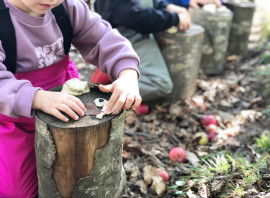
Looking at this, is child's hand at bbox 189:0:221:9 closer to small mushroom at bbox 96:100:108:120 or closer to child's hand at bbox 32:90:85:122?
small mushroom at bbox 96:100:108:120

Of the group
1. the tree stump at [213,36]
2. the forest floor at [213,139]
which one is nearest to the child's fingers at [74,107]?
the forest floor at [213,139]

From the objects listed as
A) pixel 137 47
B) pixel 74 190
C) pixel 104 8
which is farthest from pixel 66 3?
pixel 137 47

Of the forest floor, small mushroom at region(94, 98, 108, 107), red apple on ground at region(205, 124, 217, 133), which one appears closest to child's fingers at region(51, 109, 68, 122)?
small mushroom at region(94, 98, 108, 107)

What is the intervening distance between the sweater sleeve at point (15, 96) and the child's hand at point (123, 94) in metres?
0.38

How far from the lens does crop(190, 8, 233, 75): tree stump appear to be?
14.2 feet

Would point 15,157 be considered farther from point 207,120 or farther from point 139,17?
point 207,120

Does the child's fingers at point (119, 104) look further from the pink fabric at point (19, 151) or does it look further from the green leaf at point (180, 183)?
the green leaf at point (180, 183)

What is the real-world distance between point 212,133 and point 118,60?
1584 millimetres

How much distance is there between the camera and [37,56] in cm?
196

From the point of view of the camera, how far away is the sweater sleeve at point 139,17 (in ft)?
11.0

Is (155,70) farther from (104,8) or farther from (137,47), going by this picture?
(104,8)

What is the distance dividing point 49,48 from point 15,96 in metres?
0.47

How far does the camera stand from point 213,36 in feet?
14.6

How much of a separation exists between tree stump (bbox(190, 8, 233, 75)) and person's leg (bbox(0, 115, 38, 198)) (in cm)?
298
